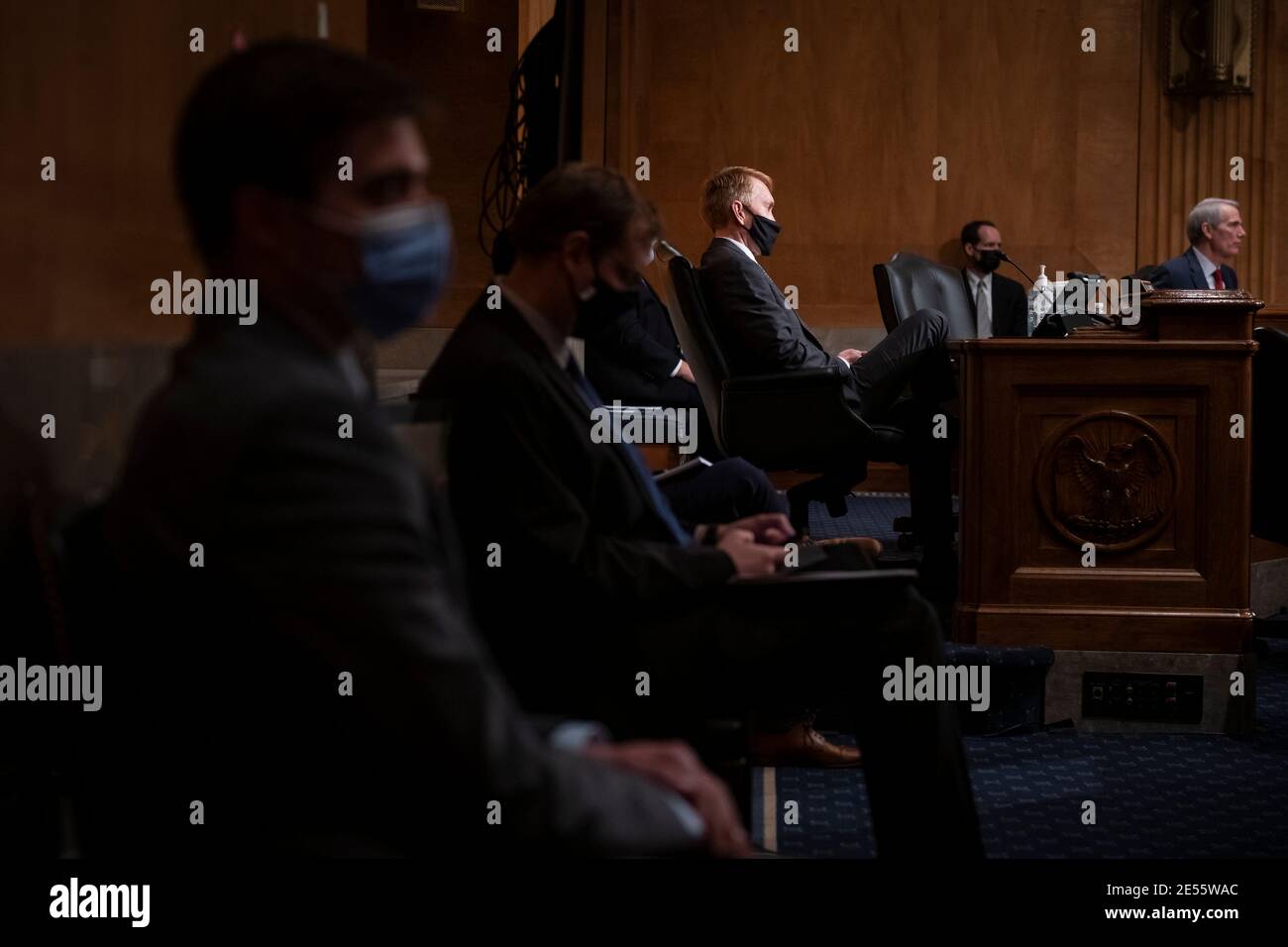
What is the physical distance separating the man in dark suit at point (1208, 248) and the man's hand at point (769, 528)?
16.6 feet

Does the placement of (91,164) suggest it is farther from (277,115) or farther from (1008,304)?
(1008,304)

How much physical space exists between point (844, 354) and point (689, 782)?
425 centimetres

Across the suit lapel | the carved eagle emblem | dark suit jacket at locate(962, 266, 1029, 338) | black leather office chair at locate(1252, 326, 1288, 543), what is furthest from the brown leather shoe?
the suit lapel

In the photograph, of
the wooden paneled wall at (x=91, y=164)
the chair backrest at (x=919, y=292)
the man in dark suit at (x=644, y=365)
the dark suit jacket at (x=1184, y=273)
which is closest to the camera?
the wooden paneled wall at (x=91, y=164)

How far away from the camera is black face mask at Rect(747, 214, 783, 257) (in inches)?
191

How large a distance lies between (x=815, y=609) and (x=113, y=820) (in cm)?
116

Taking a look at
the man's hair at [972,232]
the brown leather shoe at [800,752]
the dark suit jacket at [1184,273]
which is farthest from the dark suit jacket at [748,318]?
the man's hair at [972,232]

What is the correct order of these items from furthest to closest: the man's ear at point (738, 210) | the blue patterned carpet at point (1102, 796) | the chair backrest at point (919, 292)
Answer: the chair backrest at point (919, 292) → the man's ear at point (738, 210) → the blue patterned carpet at point (1102, 796)

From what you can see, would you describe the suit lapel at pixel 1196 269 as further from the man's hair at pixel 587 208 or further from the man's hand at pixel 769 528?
the man's hair at pixel 587 208

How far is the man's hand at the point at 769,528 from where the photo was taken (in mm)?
2197

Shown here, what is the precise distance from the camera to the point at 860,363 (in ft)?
16.0

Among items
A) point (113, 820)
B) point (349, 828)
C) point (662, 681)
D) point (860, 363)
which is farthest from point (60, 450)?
point (860, 363)

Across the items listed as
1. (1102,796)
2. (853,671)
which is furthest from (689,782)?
(1102,796)

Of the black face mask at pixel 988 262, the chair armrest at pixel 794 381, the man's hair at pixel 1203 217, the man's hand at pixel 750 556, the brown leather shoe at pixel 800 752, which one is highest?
the man's hair at pixel 1203 217
